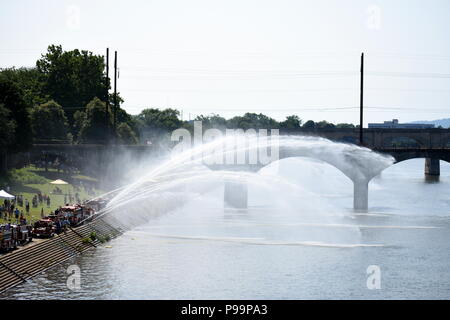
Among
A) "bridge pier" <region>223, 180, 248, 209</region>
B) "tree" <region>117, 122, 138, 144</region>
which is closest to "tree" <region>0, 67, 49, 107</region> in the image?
"tree" <region>117, 122, 138, 144</region>

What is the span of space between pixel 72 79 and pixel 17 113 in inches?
1841

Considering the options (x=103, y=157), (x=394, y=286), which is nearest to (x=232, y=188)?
(x=103, y=157)

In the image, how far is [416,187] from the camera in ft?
462

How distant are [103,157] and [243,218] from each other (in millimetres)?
31875

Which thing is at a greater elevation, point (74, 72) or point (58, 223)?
point (74, 72)

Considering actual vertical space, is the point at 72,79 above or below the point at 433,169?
above

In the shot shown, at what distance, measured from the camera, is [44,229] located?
53719 millimetres

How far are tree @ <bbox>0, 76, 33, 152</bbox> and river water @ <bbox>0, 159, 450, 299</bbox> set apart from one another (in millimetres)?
24077

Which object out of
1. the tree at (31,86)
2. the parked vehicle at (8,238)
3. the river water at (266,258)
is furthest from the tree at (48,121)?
the parked vehicle at (8,238)

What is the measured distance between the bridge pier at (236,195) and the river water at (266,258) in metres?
1.84

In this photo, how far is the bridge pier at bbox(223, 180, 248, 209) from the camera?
9419cm

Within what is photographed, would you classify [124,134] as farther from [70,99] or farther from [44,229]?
[44,229]

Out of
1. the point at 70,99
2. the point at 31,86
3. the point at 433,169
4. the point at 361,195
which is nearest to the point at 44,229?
the point at 361,195
